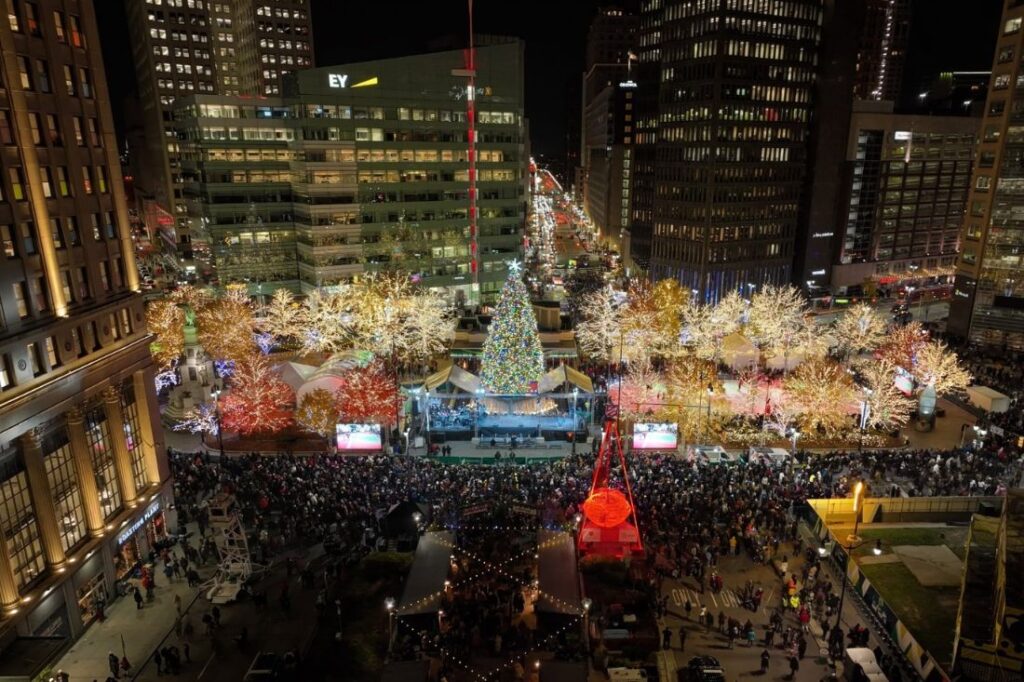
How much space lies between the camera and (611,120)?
5463 inches

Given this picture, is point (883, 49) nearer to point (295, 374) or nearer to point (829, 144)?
point (829, 144)

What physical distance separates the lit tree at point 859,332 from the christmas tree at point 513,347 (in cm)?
2931

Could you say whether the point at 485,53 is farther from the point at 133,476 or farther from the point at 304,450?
the point at 133,476

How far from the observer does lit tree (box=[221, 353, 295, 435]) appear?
39344 mm

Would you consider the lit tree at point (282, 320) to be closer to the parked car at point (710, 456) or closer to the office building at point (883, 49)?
the parked car at point (710, 456)

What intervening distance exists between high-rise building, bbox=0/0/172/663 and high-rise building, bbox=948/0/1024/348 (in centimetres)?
7271

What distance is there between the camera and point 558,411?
4216 cm

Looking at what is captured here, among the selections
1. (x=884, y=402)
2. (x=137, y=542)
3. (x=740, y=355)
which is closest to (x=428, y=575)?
(x=137, y=542)

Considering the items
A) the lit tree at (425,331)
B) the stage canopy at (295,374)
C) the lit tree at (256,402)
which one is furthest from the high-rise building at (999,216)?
the lit tree at (256,402)

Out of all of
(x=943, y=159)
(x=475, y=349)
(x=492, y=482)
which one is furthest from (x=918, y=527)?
(x=943, y=159)

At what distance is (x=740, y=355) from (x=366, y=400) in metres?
28.9

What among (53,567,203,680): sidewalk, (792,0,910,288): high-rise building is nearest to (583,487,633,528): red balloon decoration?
(53,567,203,680): sidewalk

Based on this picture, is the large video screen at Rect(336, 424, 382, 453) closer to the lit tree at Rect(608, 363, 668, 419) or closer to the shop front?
the shop front

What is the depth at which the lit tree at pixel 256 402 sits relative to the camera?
39344mm
